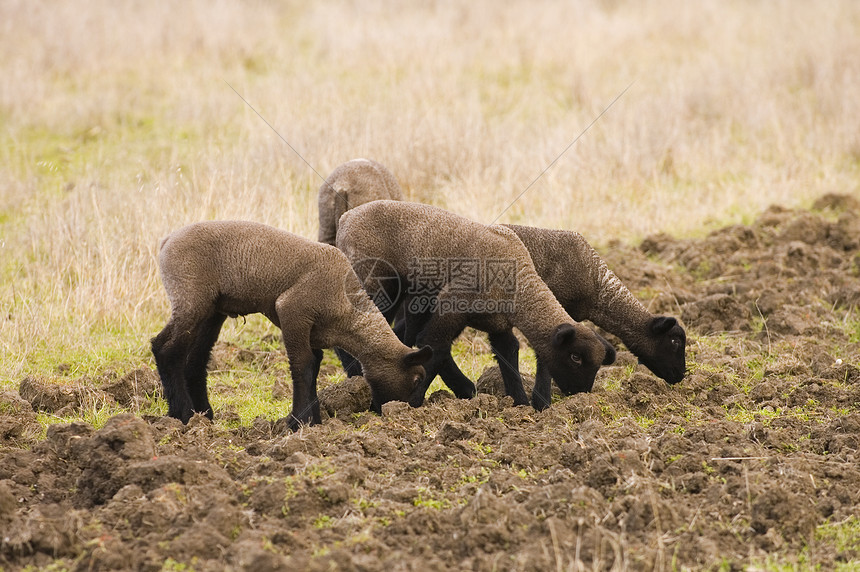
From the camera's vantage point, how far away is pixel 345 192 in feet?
32.3

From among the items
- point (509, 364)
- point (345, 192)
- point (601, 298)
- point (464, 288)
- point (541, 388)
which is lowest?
point (541, 388)

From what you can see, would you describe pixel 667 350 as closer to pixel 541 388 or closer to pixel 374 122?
pixel 541 388

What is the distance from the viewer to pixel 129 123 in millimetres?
17672

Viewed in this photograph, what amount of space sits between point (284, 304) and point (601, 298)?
2.92 m

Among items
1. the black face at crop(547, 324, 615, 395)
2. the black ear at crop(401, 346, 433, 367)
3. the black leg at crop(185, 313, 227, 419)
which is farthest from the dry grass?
the black face at crop(547, 324, 615, 395)

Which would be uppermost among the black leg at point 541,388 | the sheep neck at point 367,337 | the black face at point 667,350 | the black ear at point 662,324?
the sheep neck at point 367,337

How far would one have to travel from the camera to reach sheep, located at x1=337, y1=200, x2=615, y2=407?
7.80m

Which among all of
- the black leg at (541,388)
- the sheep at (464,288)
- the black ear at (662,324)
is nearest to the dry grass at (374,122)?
the sheep at (464,288)

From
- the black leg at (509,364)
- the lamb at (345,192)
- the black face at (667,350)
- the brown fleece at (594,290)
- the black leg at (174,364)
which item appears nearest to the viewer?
the black leg at (174,364)

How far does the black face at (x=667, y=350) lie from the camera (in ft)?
27.5

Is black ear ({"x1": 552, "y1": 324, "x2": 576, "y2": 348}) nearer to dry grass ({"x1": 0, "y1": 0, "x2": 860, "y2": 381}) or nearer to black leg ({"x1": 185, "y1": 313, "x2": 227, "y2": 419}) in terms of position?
black leg ({"x1": 185, "y1": 313, "x2": 227, "y2": 419})

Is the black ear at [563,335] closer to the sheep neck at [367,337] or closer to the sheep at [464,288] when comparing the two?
the sheep at [464,288]

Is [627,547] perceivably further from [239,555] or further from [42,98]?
[42,98]

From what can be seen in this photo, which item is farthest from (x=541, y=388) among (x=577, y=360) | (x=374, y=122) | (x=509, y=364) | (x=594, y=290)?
(x=374, y=122)
